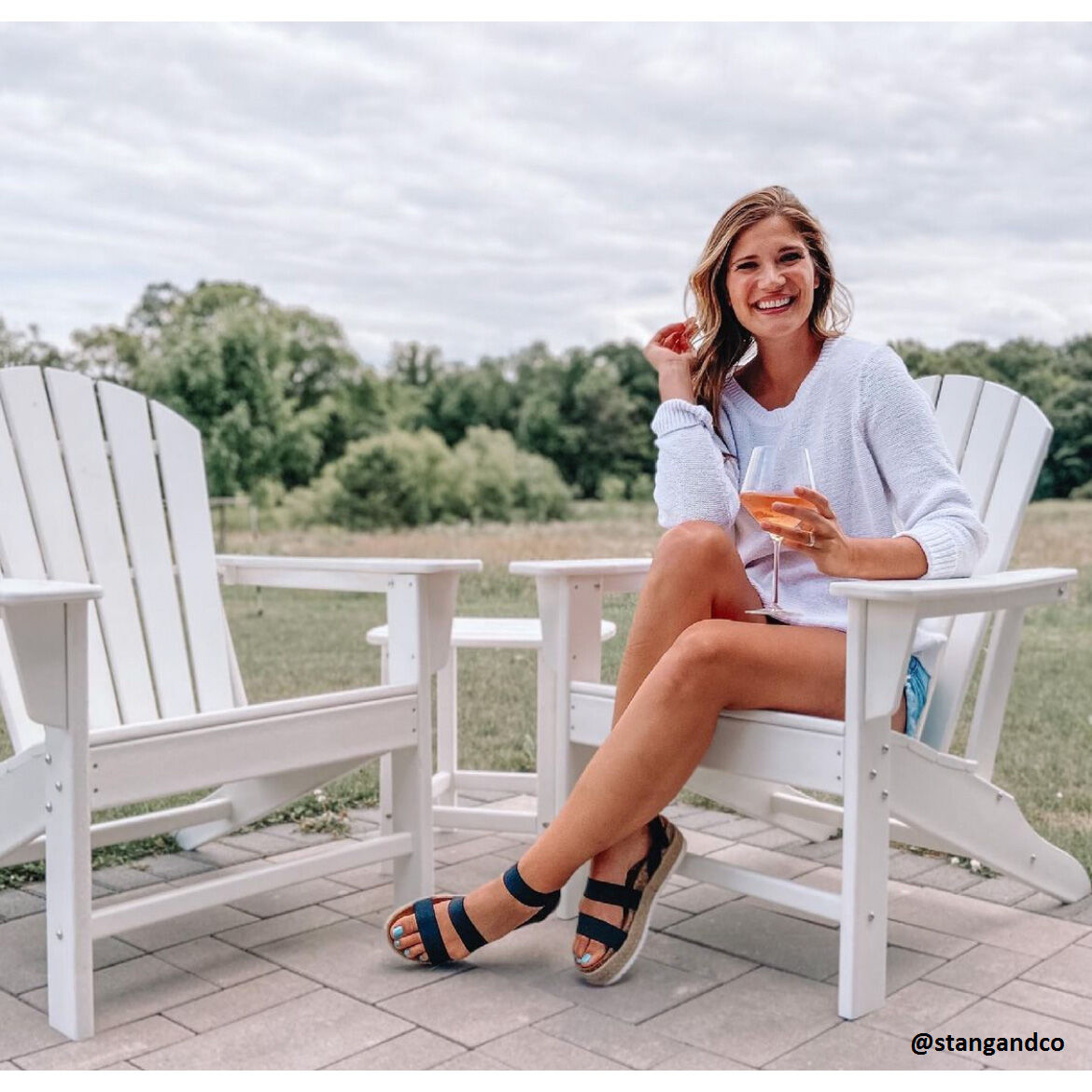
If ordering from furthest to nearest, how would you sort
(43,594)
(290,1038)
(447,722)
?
(447,722) → (290,1038) → (43,594)

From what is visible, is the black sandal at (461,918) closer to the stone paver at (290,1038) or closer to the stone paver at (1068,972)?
the stone paver at (290,1038)

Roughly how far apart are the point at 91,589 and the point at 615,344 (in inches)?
246

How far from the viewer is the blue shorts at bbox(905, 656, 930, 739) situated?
2.01m

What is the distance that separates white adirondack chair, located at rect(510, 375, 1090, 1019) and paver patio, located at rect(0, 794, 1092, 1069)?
124mm

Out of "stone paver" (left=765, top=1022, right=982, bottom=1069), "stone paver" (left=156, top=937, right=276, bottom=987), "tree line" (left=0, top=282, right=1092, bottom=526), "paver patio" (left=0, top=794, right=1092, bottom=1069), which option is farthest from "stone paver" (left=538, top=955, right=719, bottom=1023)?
"tree line" (left=0, top=282, right=1092, bottom=526)

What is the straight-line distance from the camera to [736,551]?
2.05 metres

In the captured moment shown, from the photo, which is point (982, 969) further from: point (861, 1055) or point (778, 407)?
point (778, 407)

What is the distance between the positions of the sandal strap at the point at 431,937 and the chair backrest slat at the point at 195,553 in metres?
0.70

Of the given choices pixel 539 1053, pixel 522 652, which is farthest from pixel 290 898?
pixel 522 652

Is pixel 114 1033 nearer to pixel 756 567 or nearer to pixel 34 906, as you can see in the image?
pixel 34 906

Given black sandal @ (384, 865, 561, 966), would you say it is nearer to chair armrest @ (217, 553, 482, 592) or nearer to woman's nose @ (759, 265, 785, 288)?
chair armrest @ (217, 553, 482, 592)

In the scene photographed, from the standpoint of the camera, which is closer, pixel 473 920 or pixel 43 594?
pixel 43 594

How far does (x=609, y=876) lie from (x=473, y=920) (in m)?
0.22

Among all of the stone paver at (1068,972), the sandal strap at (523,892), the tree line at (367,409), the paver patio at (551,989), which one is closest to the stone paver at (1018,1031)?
the paver patio at (551,989)
